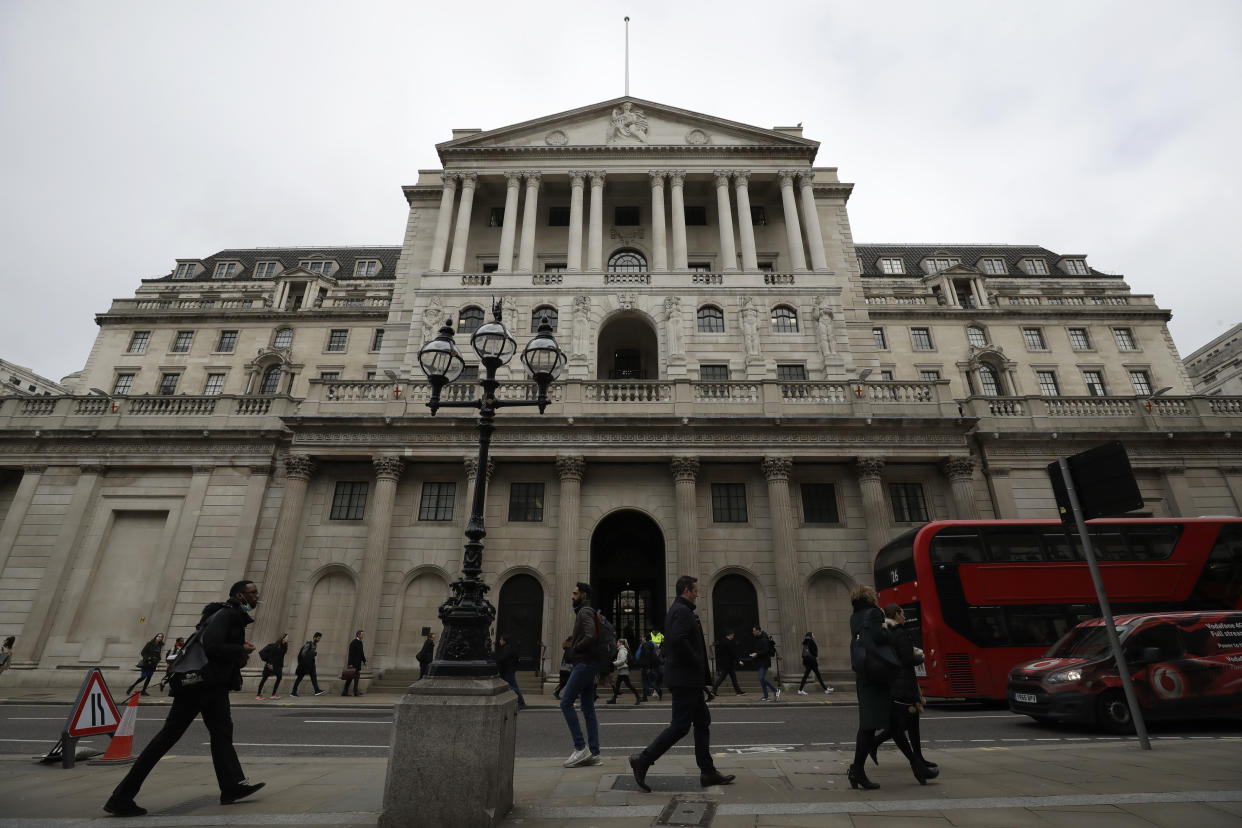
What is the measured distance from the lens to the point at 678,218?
2991 cm

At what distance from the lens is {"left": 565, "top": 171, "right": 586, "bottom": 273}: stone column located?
29016mm

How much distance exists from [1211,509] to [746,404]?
18.2m

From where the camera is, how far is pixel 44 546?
22.6 m

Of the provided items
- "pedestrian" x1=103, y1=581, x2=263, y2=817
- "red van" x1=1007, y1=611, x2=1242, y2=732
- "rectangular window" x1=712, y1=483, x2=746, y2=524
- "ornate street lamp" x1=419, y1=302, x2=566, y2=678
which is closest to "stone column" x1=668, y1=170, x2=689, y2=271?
"rectangular window" x1=712, y1=483, x2=746, y2=524

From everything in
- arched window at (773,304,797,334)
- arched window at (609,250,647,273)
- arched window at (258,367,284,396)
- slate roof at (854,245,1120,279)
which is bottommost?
arched window at (773,304,797,334)

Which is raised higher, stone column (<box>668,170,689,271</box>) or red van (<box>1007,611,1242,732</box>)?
stone column (<box>668,170,689,271</box>)

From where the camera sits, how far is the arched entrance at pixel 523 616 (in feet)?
68.9

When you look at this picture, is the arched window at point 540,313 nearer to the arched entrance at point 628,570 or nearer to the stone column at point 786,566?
the arched entrance at point 628,570

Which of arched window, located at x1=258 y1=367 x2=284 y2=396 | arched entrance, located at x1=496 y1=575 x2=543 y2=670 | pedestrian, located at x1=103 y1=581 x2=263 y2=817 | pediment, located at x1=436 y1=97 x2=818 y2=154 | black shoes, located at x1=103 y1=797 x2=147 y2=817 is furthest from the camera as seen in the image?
arched window, located at x1=258 y1=367 x2=284 y2=396

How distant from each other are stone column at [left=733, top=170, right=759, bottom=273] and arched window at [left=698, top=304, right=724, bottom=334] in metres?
2.75

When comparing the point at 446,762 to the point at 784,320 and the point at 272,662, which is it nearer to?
the point at 272,662

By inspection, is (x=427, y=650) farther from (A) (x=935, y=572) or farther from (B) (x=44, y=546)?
(B) (x=44, y=546)

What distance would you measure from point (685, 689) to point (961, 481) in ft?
64.5

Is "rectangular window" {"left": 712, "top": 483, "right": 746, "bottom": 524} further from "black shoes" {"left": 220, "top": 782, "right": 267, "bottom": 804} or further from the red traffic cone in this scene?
"black shoes" {"left": 220, "top": 782, "right": 267, "bottom": 804}
